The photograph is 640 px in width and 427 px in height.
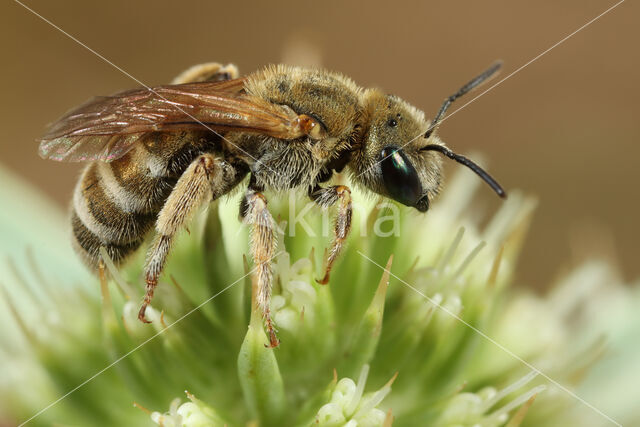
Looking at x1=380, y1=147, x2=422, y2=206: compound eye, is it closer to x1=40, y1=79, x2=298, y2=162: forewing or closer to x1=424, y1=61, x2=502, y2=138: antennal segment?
x1=424, y1=61, x2=502, y2=138: antennal segment

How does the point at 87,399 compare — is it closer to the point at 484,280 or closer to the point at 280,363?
the point at 280,363

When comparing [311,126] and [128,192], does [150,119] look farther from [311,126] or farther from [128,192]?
[311,126]

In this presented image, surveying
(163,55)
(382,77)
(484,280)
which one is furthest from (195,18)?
(484,280)

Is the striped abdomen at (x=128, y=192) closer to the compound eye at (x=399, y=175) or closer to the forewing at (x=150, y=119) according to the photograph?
the forewing at (x=150, y=119)

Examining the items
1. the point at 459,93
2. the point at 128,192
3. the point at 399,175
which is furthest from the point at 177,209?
the point at 459,93

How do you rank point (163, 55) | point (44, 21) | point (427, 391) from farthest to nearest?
point (163, 55)
point (44, 21)
point (427, 391)

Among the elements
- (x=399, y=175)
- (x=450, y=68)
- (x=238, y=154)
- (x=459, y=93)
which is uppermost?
(x=450, y=68)
